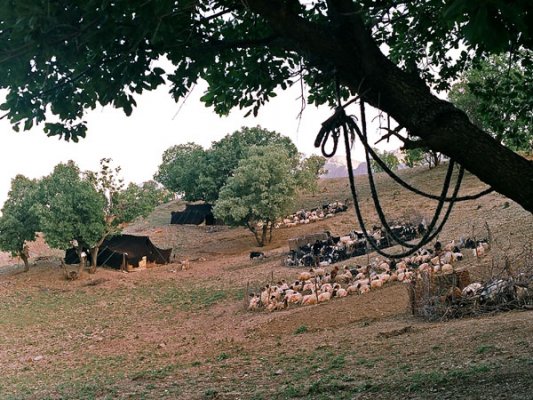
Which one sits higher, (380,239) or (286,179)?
(286,179)

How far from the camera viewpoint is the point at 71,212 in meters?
27.5

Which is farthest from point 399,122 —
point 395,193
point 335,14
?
point 395,193

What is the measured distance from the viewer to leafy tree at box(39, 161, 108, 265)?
1072 inches

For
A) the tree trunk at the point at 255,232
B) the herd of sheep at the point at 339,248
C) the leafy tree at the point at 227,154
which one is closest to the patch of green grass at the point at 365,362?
the herd of sheep at the point at 339,248

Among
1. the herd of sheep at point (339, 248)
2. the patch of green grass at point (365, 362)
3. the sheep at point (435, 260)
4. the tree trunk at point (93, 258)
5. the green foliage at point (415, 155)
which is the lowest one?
the patch of green grass at point (365, 362)

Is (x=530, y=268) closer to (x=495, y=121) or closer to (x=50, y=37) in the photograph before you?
(x=495, y=121)

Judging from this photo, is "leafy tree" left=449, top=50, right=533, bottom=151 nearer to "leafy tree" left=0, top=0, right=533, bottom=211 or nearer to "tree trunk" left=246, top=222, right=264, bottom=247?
"leafy tree" left=0, top=0, right=533, bottom=211

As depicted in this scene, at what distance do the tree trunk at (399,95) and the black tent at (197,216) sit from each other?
4162cm

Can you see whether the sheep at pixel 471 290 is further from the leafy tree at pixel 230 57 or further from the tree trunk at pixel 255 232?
the tree trunk at pixel 255 232

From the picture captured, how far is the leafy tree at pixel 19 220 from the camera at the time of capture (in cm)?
2802

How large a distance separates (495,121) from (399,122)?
4755 millimetres

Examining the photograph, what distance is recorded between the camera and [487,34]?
2879 millimetres

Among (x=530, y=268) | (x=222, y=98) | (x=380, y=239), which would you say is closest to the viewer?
(x=222, y=98)

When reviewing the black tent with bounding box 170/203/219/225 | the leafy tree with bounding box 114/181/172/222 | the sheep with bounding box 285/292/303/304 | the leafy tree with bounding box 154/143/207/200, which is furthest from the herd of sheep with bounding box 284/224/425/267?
the black tent with bounding box 170/203/219/225
